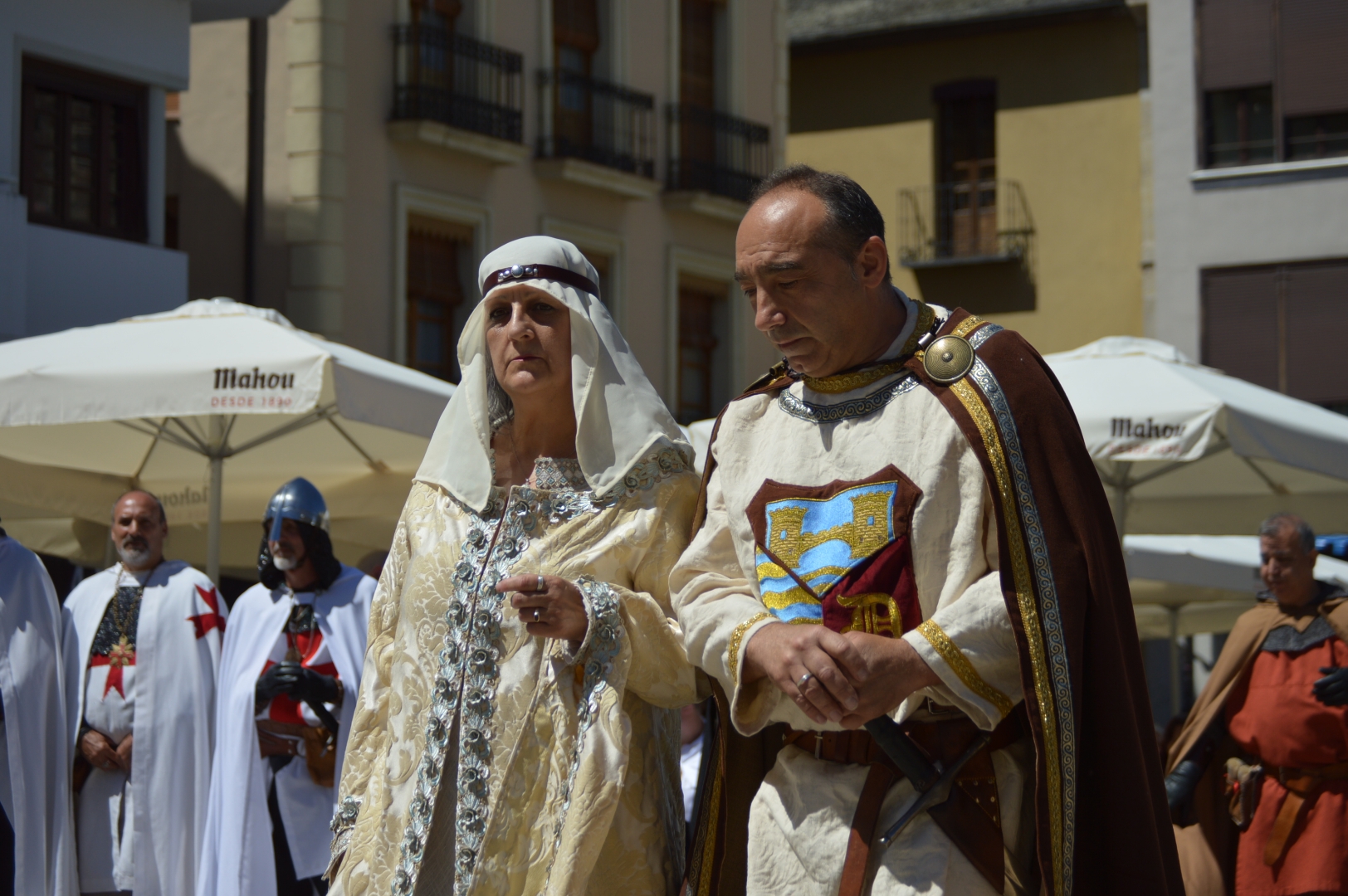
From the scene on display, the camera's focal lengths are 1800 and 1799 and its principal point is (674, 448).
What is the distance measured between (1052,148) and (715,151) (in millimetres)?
4996

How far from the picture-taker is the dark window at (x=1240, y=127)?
66.3 ft

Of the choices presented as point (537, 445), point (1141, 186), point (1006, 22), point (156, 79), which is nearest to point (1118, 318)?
point (1141, 186)

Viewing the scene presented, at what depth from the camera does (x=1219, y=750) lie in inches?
281

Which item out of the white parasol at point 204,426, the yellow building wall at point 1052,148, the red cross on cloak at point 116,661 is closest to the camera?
the red cross on cloak at point 116,661

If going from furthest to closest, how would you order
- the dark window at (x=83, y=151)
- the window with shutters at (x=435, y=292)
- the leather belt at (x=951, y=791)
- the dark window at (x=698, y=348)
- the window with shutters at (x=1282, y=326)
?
1. the dark window at (x=698, y=348)
2. the window with shutters at (x=1282, y=326)
3. the window with shutters at (x=435, y=292)
4. the dark window at (x=83, y=151)
5. the leather belt at (x=951, y=791)

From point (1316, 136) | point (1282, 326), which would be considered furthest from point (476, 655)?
point (1316, 136)

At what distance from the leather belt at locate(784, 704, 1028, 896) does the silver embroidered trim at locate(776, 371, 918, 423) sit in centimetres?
56

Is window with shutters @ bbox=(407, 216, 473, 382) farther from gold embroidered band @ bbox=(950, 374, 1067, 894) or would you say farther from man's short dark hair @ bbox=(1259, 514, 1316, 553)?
gold embroidered band @ bbox=(950, 374, 1067, 894)

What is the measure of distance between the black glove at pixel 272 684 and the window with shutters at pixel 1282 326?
15.4 meters

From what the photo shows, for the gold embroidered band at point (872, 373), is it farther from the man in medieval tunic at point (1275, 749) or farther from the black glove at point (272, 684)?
the man in medieval tunic at point (1275, 749)

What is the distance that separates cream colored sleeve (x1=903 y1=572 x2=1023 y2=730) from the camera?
2.90 meters

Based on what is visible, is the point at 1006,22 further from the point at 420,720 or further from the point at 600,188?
the point at 420,720

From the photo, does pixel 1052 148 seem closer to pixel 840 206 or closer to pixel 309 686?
pixel 309 686

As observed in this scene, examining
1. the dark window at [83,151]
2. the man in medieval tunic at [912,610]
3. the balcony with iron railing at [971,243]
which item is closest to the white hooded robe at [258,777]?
the man in medieval tunic at [912,610]
